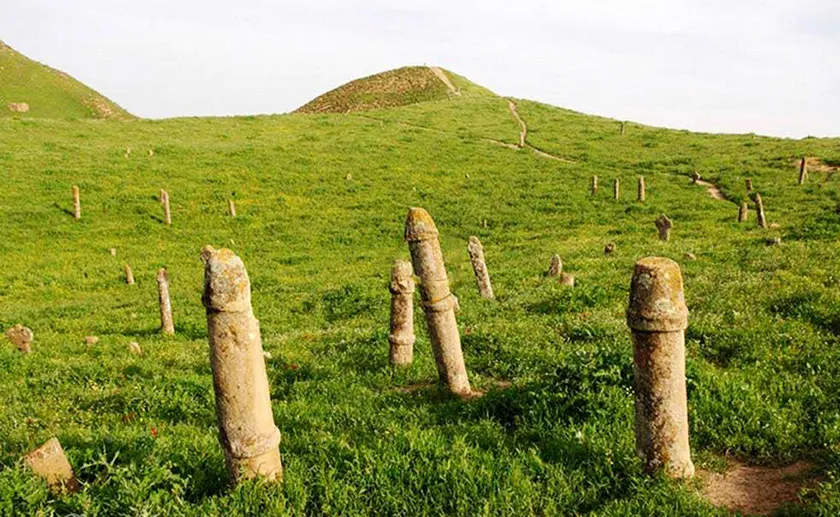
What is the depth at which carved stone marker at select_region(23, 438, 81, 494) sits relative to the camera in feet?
16.5

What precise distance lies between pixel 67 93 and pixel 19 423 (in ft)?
236

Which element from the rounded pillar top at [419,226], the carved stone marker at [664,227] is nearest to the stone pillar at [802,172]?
the carved stone marker at [664,227]

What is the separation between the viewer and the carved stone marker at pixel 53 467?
16.5ft

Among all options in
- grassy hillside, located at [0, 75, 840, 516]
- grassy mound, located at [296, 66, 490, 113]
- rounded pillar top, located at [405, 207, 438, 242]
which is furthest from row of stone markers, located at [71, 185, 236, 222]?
grassy mound, located at [296, 66, 490, 113]

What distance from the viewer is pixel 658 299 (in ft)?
16.0

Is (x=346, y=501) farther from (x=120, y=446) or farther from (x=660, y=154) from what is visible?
(x=660, y=154)

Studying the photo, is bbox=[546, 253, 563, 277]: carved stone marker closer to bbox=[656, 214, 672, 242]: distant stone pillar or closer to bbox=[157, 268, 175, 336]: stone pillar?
bbox=[656, 214, 672, 242]: distant stone pillar

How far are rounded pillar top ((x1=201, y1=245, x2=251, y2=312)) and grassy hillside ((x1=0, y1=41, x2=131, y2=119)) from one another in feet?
215

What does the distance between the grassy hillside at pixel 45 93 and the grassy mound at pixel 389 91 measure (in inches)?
972

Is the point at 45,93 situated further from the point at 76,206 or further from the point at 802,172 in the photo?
the point at 802,172

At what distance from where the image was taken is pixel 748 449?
18.6 ft

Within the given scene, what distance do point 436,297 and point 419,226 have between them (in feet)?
3.16

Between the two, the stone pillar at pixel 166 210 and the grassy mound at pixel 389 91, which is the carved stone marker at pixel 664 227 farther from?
the grassy mound at pixel 389 91

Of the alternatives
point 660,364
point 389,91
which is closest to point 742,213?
point 660,364
